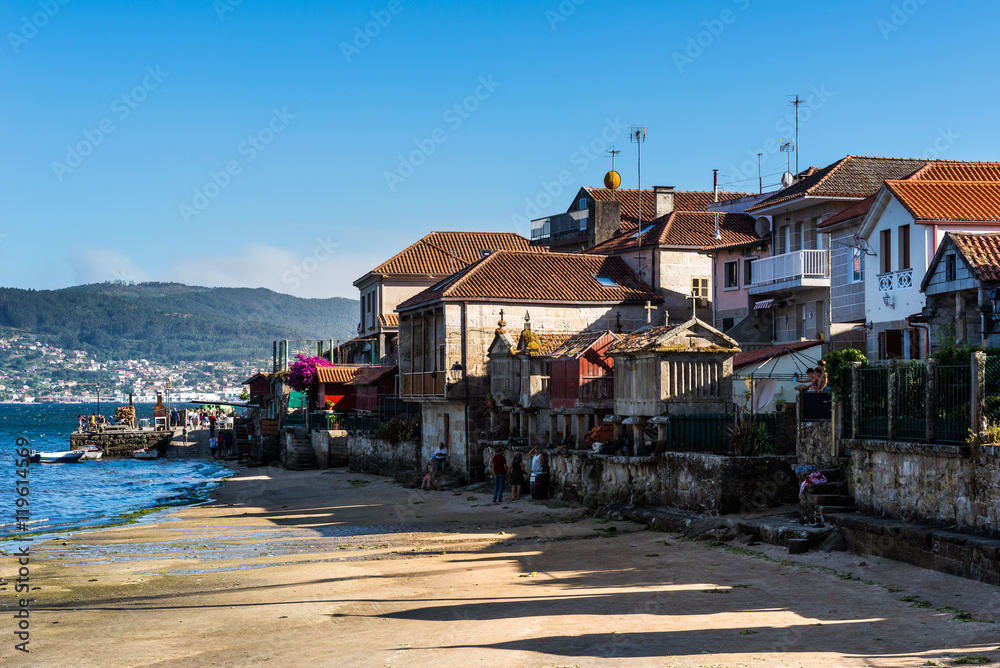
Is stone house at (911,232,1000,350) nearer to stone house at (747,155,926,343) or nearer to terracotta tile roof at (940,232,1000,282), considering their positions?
terracotta tile roof at (940,232,1000,282)

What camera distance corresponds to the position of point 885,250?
27.5 metres

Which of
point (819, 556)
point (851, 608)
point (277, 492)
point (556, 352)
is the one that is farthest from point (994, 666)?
point (277, 492)

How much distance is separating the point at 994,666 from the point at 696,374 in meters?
15.2

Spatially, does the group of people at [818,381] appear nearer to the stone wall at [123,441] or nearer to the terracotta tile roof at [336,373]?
the terracotta tile roof at [336,373]

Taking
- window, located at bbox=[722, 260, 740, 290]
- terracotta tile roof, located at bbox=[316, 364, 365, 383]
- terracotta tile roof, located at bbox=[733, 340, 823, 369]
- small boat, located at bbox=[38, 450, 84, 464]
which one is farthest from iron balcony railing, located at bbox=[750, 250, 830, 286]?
small boat, located at bbox=[38, 450, 84, 464]

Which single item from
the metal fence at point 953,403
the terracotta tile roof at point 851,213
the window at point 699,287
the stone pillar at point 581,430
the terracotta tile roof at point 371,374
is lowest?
the stone pillar at point 581,430

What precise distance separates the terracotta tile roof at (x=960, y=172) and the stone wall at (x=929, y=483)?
1241cm

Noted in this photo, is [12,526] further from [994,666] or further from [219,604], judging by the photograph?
[994,666]

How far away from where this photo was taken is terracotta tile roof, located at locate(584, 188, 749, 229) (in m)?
53.1

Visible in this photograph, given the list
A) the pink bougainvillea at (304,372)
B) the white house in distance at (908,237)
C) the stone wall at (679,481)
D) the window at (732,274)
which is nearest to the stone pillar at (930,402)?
the stone wall at (679,481)

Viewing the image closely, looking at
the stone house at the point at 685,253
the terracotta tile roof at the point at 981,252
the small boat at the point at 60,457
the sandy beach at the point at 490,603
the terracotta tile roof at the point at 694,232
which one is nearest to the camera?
the sandy beach at the point at 490,603

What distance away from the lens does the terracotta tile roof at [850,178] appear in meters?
33.9

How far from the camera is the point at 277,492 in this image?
40.3m

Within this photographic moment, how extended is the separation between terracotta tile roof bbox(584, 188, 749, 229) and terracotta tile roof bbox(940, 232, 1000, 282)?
95.5ft
